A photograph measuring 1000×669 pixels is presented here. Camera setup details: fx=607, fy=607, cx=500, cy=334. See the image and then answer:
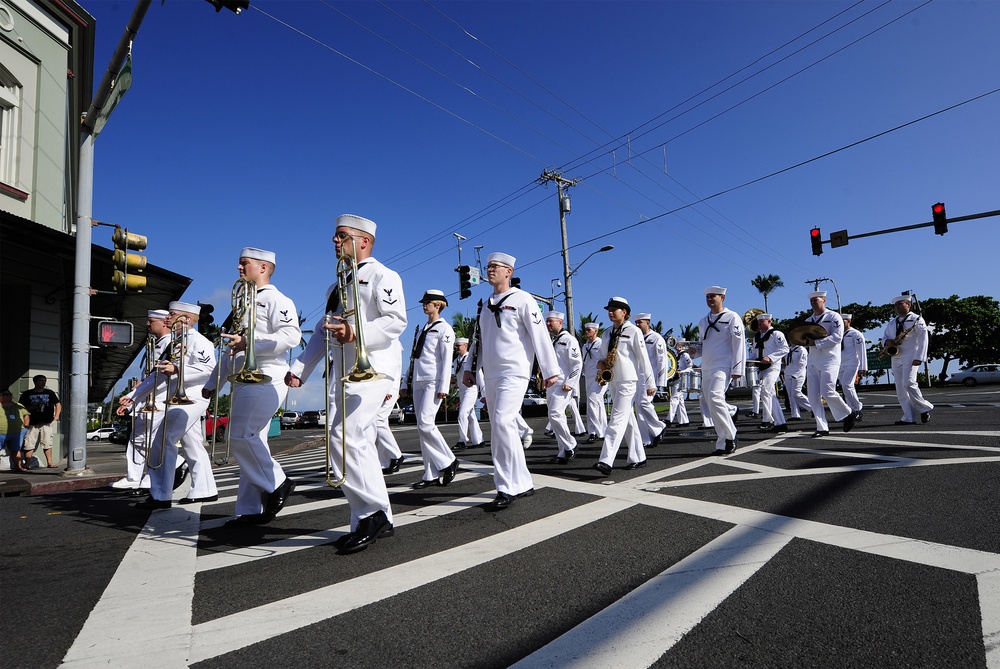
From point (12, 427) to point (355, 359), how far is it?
10.8 meters

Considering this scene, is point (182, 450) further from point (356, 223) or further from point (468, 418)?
point (468, 418)

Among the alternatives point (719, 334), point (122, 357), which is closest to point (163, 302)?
point (122, 357)

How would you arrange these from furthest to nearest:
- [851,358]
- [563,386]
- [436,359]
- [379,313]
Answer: [851,358] < [563,386] < [436,359] < [379,313]

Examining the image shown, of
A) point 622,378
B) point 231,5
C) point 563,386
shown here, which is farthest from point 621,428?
point 231,5

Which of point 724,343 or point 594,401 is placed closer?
point 724,343

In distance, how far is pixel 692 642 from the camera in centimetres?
218

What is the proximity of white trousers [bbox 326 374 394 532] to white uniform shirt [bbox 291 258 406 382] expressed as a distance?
248 mm

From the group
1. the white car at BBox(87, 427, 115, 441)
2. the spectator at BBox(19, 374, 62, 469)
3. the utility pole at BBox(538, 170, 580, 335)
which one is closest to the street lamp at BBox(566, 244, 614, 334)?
the utility pole at BBox(538, 170, 580, 335)

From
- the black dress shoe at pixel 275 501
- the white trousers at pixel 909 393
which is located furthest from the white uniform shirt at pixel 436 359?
the white trousers at pixel 909 393

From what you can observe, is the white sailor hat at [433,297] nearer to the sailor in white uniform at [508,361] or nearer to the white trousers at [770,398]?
the sailor in white uniform at [508,361]

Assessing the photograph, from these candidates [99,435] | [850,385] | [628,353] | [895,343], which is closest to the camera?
[628,353]

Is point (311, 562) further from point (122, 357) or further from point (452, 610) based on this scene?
point (122, 357)

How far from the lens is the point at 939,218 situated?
18.7 meters

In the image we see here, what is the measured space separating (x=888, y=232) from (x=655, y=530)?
1992 cm
